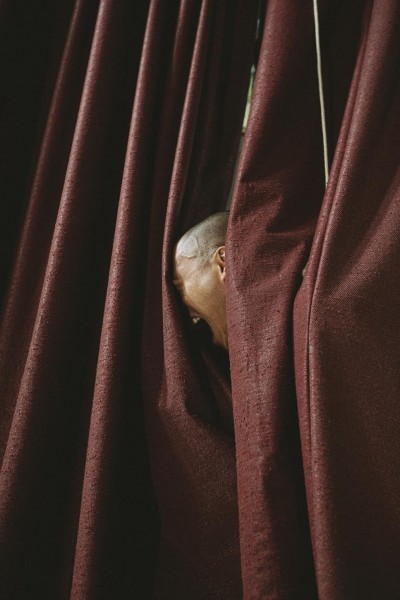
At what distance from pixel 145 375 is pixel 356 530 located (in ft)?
1.09

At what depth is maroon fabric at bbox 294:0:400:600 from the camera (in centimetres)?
42

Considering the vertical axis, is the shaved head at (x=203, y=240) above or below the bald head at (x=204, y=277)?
above

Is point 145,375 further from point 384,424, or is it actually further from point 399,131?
point 399,131

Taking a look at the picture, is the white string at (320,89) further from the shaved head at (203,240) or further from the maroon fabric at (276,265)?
the shaved head at (203,240)

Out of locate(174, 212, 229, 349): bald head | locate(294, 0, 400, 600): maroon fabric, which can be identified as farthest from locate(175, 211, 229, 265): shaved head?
locate(294, 0, 400, 600): maroon fabric

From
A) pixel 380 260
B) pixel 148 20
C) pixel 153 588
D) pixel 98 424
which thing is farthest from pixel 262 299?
pixel 148 20

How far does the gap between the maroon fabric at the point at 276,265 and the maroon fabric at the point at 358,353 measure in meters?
0.03

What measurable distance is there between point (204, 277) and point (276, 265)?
0.10m

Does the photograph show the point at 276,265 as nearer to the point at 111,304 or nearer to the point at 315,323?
the point at 315,323

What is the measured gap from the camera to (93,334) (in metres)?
0.75

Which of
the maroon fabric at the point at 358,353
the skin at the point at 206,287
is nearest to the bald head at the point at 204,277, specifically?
the skin at the point at 206,287

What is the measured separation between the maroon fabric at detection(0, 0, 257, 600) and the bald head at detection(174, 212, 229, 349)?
0.03 meters

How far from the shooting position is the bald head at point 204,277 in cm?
65

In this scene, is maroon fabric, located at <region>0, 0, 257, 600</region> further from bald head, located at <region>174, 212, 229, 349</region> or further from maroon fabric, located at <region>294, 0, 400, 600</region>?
maroon fabric, located at <region>294, 0, 400, 600</region>
